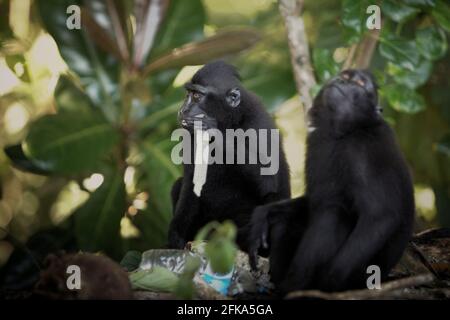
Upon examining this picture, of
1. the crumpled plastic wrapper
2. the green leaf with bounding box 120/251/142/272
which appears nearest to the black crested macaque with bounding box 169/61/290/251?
the green leaf with bounding box 120/251/142/272

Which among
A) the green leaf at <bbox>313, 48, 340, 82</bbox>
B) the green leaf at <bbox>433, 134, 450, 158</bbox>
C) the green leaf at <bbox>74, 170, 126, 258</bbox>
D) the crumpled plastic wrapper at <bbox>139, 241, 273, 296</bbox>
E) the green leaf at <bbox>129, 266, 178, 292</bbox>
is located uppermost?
the green leaf at <bbox>313, 48, 340, 82</bbox>

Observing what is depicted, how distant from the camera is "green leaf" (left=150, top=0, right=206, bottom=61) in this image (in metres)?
6.27

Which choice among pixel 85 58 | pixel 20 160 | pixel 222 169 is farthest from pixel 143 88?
pixel 222 169

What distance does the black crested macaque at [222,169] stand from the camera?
4840 mm

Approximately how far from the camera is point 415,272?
436 cm

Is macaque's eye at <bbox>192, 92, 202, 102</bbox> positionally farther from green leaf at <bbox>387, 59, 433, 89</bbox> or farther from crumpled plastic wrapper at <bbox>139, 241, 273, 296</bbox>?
green leaf at <bbox>387, 59, 433, 89</bbox>

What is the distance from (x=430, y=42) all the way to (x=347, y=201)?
241 cm

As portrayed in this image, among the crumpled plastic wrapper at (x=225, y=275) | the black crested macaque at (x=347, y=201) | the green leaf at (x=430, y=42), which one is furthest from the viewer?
the green leaf at (x=430, y=42)

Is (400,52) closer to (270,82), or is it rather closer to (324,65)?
(324,65)

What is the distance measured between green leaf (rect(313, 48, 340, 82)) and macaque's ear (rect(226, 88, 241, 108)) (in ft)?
3.15

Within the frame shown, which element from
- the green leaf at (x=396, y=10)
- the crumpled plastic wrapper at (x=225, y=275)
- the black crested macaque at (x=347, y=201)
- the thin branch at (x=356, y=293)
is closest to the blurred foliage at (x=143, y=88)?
the green leaf at (x=396, y=10)

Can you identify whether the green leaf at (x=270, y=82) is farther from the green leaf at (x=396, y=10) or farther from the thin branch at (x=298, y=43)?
the green leaf at (x=396, y=10)

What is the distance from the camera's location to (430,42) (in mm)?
5480

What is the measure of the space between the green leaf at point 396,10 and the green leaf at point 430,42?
240mm
